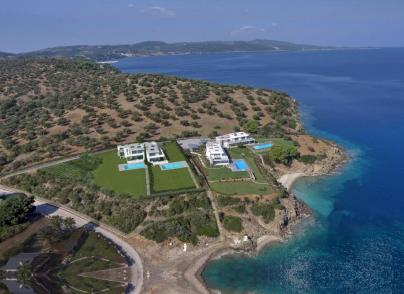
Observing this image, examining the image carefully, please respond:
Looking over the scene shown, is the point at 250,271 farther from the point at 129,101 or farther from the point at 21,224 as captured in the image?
the point at 129,101

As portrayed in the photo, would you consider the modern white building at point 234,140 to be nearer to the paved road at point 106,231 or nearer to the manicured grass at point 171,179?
the manicured grass at point 171,179

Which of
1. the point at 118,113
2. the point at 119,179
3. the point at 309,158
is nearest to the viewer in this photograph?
the point at 119,179

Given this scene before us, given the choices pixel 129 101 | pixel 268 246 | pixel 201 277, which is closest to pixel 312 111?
pixel 129 101

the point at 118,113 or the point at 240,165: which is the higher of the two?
the point at 118,113

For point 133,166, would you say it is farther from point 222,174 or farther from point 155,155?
point 222,174

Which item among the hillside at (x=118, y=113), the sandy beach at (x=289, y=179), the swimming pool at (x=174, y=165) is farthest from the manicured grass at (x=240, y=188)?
the hillside at (x=118, y=113)

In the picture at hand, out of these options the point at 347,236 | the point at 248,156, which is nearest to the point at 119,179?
the point at 248,156

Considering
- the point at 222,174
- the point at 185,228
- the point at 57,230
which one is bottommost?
the point at 185,228

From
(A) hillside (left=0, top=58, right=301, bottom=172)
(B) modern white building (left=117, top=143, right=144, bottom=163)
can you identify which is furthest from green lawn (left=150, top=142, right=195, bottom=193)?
(A) hillside (left=0, top=58, right=301, bottom=172)
